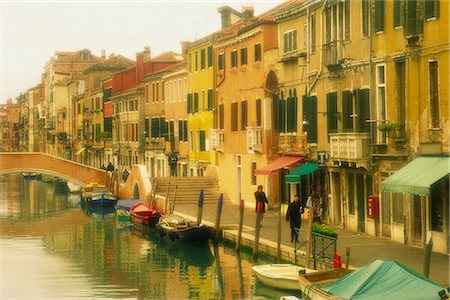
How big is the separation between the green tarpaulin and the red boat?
21658mm

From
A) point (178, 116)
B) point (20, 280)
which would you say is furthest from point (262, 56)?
point (178, 116)

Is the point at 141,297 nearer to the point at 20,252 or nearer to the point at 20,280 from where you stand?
the point at 20,280

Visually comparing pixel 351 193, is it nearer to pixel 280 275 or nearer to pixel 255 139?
pixel 280 275

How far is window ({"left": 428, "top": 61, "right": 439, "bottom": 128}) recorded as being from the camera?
20656mm

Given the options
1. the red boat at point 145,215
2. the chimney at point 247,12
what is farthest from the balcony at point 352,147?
the chimney at point 247,12

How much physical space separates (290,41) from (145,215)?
954 cm

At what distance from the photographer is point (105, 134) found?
68.9 meters

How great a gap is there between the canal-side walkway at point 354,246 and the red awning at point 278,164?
1445 mm

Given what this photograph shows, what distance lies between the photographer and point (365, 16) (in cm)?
2423

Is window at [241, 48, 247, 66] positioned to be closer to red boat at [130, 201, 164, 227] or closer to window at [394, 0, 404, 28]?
red boat at [130, 201, 164, 227]

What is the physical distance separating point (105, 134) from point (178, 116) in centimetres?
2020

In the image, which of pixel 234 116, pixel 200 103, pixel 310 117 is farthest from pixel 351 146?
pixel 200 103

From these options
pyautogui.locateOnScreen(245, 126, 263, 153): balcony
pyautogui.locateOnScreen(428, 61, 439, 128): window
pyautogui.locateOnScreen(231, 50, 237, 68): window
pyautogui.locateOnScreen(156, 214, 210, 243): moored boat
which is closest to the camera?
pyautogui.locateOnScreen(428, 61, 439, 128): window

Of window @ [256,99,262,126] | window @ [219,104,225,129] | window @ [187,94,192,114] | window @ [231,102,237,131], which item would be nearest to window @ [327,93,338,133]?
window @ [256,99,262,126]
